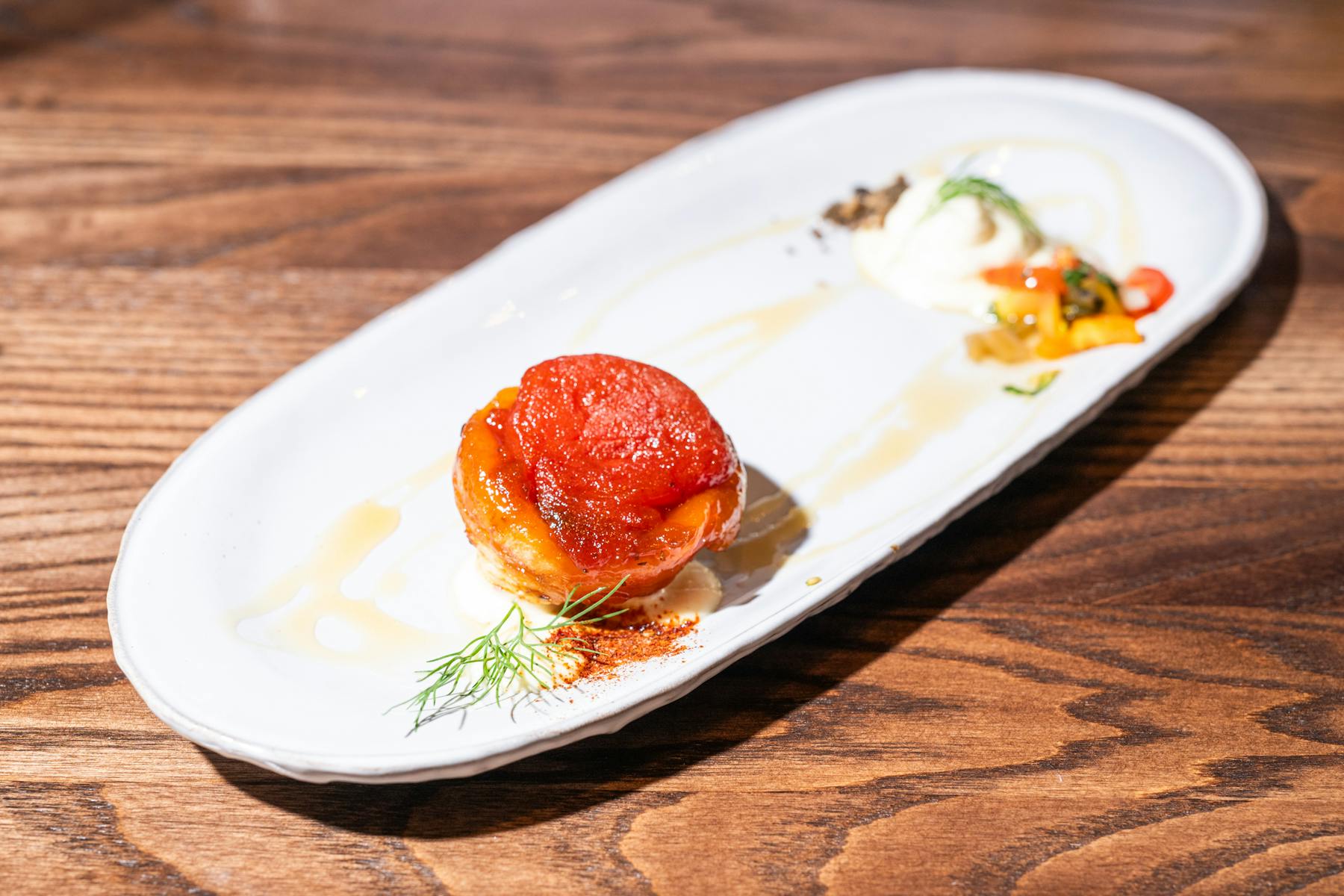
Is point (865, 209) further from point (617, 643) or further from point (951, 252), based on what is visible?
point (617, 643)

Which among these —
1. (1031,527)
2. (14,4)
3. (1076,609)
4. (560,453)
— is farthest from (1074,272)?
(14,4)

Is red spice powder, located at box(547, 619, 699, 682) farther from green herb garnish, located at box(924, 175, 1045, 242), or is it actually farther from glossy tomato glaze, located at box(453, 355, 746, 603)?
green herb garnish, located at box(924, 175, 1045, 242)

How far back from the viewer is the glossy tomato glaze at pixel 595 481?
101 inches

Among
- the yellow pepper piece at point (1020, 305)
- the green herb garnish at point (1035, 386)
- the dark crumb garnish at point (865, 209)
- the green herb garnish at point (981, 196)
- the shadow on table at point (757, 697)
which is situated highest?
the green herb garnish at point (981, 196)

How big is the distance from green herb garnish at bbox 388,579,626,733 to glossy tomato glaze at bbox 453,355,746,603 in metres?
0.08

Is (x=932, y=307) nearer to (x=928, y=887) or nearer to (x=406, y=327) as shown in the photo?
(x=406, y=327)

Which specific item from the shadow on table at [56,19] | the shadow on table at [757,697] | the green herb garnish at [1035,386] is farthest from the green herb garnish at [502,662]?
the shadow on table at [56,19]

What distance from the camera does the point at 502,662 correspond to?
8.01 feet

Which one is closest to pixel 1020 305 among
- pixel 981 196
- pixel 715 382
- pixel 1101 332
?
pixel 1101 332

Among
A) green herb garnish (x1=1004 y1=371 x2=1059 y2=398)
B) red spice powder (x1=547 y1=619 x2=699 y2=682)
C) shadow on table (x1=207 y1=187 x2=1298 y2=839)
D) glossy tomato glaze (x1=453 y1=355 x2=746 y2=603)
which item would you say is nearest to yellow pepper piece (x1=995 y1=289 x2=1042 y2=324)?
green herb garnish (x1=1004 y1=371 x2=1059 y2=398)

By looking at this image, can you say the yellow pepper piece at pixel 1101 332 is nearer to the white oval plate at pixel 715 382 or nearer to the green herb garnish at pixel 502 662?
the white oval plate at pixel 715 382

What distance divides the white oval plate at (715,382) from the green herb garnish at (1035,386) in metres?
0.03

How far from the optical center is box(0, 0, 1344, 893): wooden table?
7.75 ft

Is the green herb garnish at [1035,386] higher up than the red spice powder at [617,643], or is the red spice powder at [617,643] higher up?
the green herb garnish at [1035,386]
